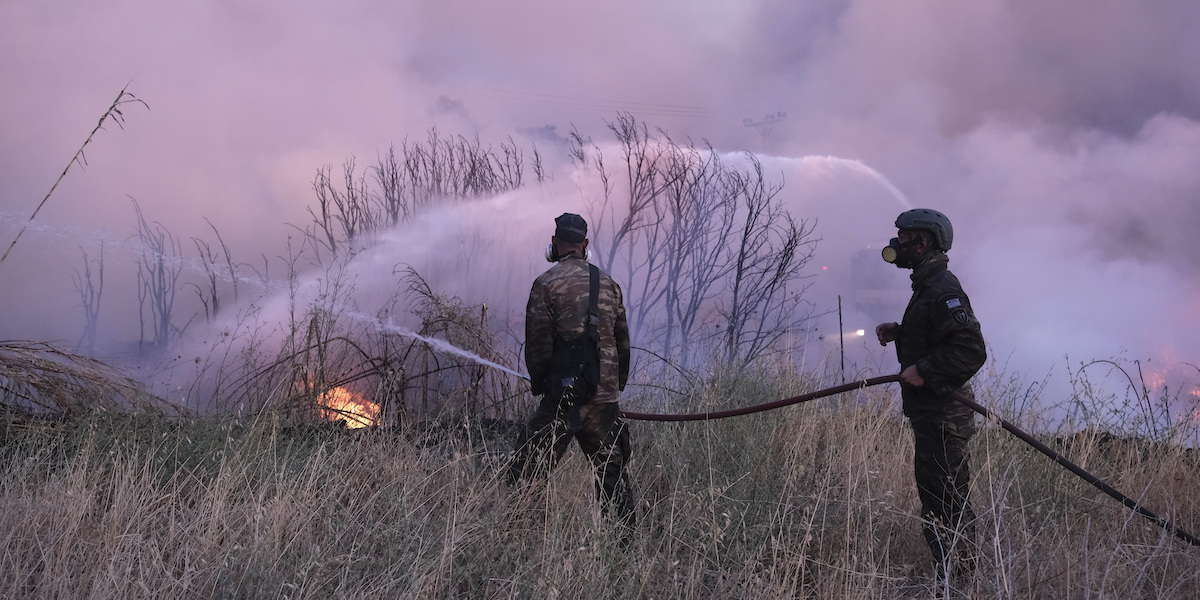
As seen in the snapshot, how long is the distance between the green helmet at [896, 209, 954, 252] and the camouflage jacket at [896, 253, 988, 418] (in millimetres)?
79

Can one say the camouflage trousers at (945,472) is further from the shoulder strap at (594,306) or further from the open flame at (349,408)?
the open flame at (349,408)

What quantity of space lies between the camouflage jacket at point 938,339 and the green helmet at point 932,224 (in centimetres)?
8

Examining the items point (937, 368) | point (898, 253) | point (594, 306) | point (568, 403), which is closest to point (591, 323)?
point (594, 306)

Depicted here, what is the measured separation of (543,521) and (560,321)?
3.79 feet

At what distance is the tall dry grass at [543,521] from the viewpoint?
330cm

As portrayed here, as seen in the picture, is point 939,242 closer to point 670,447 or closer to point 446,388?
point 670,447

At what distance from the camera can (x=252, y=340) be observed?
6840mm

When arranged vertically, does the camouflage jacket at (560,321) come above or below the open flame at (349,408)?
above

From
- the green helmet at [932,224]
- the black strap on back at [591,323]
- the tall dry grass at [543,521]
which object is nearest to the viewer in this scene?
the tall dry grass at [543,521]

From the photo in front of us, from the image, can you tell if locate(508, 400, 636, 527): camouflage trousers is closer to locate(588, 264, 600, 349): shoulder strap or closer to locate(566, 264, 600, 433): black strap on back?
locate(566, 264, 600, 433): black strap on back

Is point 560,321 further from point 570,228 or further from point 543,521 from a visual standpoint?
point 543,521

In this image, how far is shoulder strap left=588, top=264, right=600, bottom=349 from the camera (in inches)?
177

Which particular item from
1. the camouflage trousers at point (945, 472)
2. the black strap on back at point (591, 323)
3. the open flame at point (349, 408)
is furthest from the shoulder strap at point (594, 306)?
the open flame at point (349, 408)

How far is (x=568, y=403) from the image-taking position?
445 centimetres
